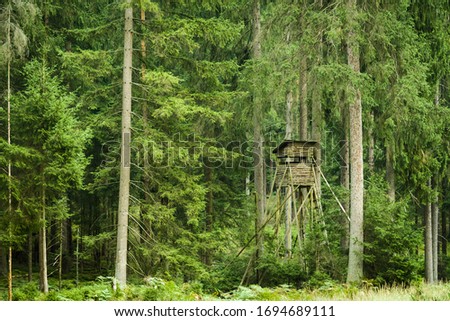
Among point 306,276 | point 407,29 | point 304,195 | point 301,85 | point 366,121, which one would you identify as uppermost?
point 407,29

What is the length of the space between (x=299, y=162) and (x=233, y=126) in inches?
200

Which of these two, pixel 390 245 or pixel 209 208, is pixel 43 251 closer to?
pixel 209 208

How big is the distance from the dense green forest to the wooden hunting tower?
16cm

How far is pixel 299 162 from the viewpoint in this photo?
1623 centimetres

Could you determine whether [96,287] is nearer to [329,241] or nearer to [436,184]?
[329,241]

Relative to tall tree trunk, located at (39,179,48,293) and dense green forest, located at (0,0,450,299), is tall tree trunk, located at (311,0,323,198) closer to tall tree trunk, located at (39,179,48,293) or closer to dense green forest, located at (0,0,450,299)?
dense green forest, located at (0,0,450,299)

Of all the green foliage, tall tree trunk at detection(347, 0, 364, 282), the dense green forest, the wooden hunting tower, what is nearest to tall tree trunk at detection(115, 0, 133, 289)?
the dense green forest

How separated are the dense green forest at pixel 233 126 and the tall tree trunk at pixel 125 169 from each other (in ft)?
0.12

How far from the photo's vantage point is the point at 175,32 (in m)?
15.9

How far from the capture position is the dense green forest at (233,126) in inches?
537

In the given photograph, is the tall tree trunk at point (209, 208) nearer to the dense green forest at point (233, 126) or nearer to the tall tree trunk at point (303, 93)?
the dense green forest at point (233, 126)

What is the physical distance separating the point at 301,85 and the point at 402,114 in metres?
Result: 3.03

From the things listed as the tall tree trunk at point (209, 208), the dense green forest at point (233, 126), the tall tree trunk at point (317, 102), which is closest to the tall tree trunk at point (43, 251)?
the dense green forest at point (233, 126)
